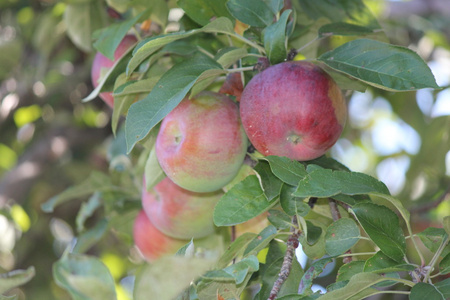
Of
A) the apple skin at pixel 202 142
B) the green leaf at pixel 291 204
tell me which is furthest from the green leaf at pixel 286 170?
the apple skin at pixel 202 142

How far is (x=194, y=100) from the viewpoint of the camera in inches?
44.1

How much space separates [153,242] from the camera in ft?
4.78

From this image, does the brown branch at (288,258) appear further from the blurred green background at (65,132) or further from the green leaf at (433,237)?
the blurred green background at (65,132)

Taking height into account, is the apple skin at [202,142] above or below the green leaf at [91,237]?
above

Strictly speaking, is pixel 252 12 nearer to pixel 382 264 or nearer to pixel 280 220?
pixel 280 220

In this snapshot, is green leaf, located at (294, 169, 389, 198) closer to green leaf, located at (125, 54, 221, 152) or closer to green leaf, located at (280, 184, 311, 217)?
green leaf, located at (280, 184, 311, 217)

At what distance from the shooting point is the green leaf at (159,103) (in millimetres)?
980

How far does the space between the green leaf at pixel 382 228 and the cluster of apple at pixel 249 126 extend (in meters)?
0.17

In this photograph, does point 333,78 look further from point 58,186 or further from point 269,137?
point 58,186

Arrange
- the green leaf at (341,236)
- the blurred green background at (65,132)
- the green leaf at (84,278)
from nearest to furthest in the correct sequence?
the green leaf at (84,278), the green leaf at (341,236), the blurred green background at (65,132)

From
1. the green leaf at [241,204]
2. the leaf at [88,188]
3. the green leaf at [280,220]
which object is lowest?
the leaf at [88,188]

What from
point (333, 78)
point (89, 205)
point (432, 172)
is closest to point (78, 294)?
point (333, 78)

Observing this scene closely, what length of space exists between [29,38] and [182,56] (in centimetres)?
135

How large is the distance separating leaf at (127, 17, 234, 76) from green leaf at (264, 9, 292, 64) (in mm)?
82
